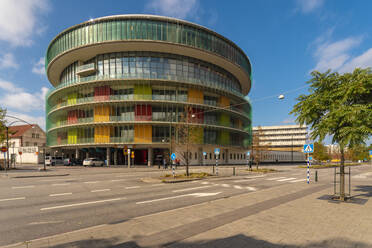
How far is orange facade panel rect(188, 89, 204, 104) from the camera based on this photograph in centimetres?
4476

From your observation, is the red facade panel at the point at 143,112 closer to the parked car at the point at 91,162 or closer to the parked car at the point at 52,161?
the parked car at the point at 91,162

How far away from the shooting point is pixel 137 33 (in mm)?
40625

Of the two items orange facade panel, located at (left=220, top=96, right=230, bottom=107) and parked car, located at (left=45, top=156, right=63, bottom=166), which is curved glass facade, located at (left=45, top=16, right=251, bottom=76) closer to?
orange facade panel, located at (left=220, top=96, right=230, bottom=107)

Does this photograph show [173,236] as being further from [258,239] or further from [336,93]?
[336,93]

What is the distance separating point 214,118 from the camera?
157 feet

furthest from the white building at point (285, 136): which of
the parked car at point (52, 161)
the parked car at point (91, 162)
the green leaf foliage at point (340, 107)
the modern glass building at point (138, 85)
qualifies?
the green leaf foliage at point (340, 107)

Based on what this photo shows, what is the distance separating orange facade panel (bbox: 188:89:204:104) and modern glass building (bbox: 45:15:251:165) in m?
0.21

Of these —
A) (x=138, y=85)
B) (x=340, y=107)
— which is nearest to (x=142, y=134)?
(x=138, y=85)

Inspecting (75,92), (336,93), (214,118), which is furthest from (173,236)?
(75,92)

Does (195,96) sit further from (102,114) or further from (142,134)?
(102,114)

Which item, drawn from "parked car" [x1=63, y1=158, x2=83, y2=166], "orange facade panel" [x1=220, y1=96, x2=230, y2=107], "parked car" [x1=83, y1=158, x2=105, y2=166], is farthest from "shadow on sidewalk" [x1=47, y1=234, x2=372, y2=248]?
"parked car" [x1=63, y1=158, x2=83, y2=166]

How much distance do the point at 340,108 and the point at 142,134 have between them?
3576cm

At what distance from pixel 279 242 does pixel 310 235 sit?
3.24 ft

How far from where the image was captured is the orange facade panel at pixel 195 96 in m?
44.8
